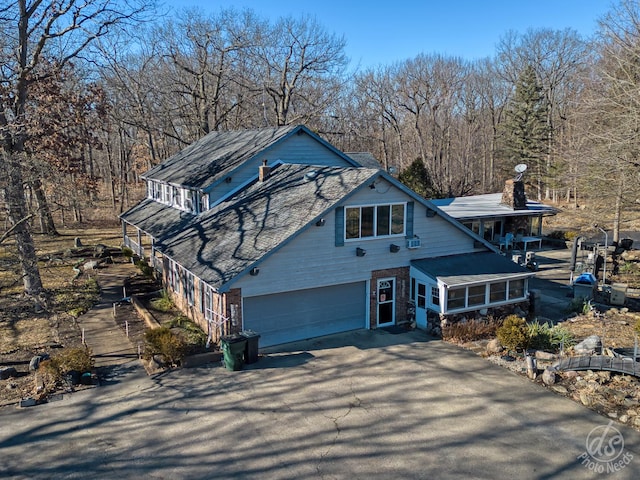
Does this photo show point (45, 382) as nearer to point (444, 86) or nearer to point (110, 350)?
point (110, 350)

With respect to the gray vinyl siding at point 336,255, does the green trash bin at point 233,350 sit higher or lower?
lower

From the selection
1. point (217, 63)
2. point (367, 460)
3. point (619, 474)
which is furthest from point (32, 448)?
point (217, 63)

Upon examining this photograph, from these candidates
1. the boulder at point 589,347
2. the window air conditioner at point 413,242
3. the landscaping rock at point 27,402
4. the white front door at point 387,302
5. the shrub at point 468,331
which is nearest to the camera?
the landscaping rock at point 27,402

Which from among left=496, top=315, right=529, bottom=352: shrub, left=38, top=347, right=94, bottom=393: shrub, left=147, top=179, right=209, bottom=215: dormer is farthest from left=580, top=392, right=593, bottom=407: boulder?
left=147, top=179, right=209, bottom=215: dormer

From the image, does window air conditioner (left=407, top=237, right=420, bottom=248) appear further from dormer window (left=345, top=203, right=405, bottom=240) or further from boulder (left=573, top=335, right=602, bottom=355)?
boulder (left=573, top=335, right=602, bottom=355)

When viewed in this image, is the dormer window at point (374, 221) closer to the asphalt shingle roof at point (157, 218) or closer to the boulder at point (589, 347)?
the boulder at point (589, 347)

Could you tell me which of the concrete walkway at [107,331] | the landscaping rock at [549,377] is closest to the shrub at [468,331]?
the landscaping rock at [549,377]

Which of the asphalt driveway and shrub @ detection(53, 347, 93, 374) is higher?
shrub @ detection(53, 347, 93, 374)
